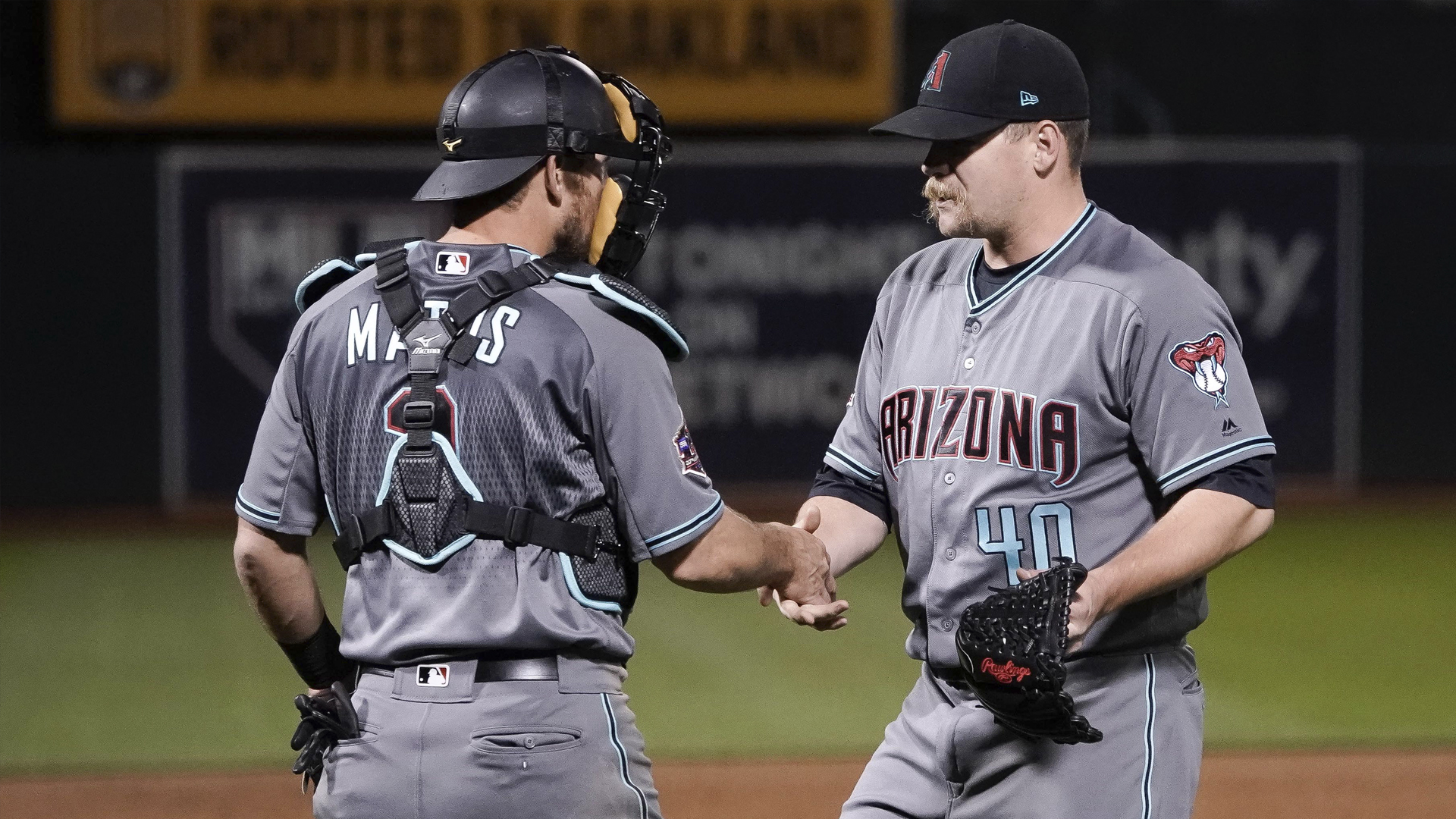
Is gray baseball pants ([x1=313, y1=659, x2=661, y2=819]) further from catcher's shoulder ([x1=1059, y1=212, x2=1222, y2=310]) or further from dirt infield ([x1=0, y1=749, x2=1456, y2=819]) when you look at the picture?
dirt infield ([x1=0, y1=749, x2=1456, y2=819])

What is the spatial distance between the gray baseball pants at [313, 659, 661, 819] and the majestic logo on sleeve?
1101mm

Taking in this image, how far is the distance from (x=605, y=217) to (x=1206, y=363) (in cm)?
104

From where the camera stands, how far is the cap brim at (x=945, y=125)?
319 cm

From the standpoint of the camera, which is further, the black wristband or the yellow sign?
the yellow sign

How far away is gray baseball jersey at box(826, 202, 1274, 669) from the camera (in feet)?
9.96

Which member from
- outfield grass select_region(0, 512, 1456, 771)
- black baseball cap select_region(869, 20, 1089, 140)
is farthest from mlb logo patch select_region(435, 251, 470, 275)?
outfield grass select_region(0, 512, 1456, 771)

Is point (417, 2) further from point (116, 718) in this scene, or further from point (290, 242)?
point (116, 718)

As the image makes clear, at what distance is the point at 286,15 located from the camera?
1311 centimetres

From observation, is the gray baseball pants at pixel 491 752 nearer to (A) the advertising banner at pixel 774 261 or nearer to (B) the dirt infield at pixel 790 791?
(B) the dirt infield at pixel 790 791

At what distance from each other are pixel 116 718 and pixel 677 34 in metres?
7.72

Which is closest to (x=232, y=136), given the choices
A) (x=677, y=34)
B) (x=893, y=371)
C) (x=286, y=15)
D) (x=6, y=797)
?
(x=286, y=15)

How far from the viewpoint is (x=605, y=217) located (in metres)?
3.03

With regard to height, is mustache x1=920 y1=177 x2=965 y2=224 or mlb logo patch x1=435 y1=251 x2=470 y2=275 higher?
mustache x1=920 y1=177 x2=965 y2=224

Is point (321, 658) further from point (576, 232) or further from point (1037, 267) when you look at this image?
point (1037, 267)
